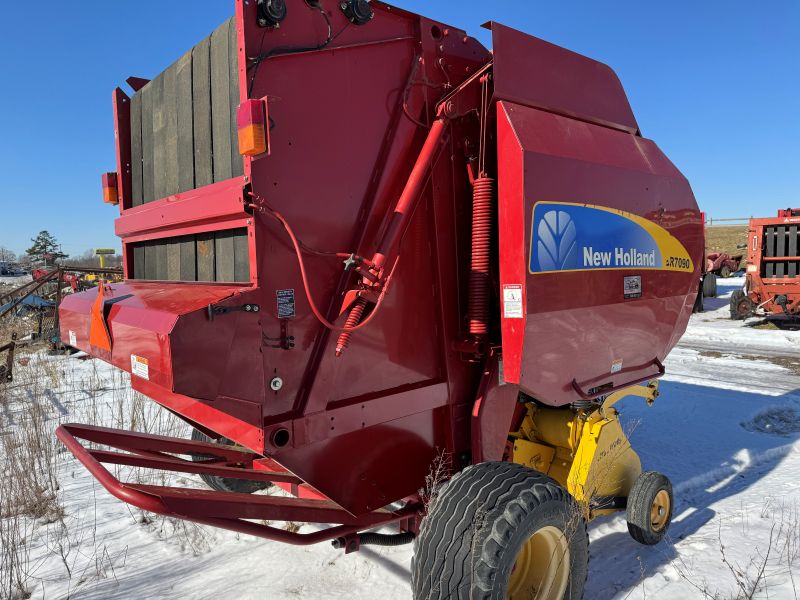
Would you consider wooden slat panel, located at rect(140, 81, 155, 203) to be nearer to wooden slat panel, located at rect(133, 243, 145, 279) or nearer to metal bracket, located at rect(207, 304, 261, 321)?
wooden slat panel, located at rect(133, 243, 145, 279)

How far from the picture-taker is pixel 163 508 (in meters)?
1.89

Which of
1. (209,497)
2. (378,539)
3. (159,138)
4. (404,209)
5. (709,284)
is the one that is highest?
(159,138)

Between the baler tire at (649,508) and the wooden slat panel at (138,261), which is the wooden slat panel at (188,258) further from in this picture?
the baler tire at (649,508)

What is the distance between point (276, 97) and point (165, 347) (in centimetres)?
106

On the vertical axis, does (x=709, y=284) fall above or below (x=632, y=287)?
below

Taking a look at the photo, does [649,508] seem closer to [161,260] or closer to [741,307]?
[161,260]

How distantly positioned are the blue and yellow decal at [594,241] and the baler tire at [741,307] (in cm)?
1207

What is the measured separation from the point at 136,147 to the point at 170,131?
572mm

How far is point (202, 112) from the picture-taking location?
8.87ft

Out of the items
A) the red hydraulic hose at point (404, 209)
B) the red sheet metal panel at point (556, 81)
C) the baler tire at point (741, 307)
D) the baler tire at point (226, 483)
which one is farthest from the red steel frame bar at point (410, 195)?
the baler tire at point (741, 307)

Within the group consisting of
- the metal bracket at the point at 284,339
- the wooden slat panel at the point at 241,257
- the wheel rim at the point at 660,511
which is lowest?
the wheel rim at the point at 660,511

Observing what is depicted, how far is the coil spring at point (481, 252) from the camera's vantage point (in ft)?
8.92

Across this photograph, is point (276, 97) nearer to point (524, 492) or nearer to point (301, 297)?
point (301, 297)

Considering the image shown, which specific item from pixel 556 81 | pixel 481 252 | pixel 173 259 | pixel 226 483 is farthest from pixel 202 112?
pixel 226 483
